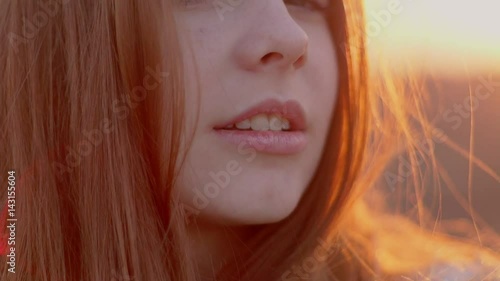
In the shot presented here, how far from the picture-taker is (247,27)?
3.11ft

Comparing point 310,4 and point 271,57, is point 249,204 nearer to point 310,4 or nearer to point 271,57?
point 271,57

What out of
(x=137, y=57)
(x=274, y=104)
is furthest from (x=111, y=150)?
(x=274, y=104)

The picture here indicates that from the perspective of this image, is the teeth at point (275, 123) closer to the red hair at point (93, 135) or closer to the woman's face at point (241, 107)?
the woman's face at point (241, 107)

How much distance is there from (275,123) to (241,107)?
0.30ft

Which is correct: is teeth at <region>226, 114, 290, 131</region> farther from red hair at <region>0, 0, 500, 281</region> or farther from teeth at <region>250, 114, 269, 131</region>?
red hair at <region>0, 0, 500, 281</region>

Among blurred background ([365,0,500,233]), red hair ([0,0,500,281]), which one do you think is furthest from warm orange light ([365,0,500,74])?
red hair ([0,0,500,281])

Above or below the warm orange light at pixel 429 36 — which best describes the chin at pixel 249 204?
below

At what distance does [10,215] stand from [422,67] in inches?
34.9

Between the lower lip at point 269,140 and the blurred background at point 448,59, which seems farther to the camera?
the blurred background at point 448,59

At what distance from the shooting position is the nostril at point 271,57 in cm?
95

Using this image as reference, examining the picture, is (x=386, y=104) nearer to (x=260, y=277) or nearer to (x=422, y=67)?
(x=422, y=67)

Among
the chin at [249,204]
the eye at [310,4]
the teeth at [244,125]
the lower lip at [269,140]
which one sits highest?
the eye at [310,4]

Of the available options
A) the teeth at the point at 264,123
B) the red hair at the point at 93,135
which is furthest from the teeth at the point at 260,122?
the red hair at the point at 93,135

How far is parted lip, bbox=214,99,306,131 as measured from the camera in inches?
37.2
